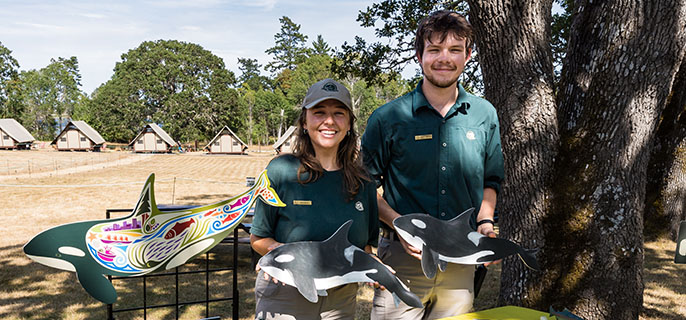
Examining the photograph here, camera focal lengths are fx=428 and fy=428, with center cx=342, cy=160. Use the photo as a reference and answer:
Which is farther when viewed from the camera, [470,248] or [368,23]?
[368,23]

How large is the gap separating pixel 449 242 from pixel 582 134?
5.95 feet

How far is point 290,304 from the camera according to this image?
1.68m

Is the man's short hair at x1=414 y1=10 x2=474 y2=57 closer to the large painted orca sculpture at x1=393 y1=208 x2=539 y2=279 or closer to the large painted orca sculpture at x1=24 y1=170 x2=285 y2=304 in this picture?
the large painted orca sculpture at x1=393 y1=208 x2=539 y2=279

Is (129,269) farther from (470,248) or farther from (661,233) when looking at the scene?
(661,233)

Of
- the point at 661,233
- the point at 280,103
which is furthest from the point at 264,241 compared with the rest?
the point at 280,103

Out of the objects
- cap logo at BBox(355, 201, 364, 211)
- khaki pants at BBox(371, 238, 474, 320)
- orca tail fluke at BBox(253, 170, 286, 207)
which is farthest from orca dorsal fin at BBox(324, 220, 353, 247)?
khaki pants at BBox(371, 238, 474, 320)

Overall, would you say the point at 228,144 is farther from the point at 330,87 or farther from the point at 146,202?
the point at 330,87

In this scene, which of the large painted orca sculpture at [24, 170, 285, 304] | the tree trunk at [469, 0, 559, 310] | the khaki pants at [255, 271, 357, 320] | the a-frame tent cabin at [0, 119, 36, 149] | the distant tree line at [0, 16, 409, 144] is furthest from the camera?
the distant tree line at [0, 16, 409, 144]

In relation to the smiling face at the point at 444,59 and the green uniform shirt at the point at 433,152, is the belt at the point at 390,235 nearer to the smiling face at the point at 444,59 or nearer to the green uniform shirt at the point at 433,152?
the green uniform shirt at the point at 433,152

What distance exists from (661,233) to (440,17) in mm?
7074

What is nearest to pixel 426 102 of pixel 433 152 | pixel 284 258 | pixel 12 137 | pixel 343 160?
pixel 433 152

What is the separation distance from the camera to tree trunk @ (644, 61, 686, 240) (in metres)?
6.36

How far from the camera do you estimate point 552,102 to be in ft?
10.2

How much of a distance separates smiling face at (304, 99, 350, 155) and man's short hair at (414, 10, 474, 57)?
50 centimetres
